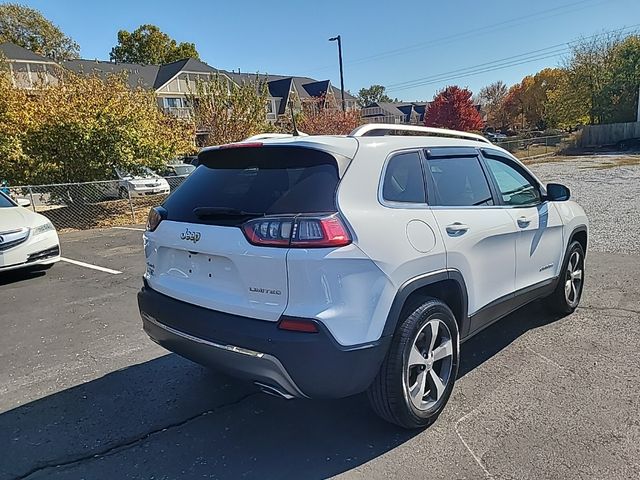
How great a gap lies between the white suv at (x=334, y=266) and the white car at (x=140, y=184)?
441 inches

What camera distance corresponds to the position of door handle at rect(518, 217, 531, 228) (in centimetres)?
355

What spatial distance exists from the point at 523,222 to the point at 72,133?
12.2 meters

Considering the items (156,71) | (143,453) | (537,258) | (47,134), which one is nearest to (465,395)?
(537,258)

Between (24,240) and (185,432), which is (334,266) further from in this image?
(24,240)

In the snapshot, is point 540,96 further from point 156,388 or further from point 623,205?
point 156,388

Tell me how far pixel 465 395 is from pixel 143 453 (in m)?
2.06

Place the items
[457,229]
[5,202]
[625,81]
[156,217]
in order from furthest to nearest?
[625,81] < [5,202] < [156,217] < [457,229]

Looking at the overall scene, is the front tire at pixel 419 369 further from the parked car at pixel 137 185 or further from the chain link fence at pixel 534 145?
the chain link fence at pixel 534 145

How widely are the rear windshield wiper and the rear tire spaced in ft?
10.4

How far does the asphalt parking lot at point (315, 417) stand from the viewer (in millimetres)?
2463

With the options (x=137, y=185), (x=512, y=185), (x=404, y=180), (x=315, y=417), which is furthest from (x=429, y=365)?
(x=137, y=185)

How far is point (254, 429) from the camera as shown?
282cm

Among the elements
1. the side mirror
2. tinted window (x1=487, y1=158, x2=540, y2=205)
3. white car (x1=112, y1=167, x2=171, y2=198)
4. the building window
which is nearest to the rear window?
tinted window (x1=487, y1=158, x2=540, y2=205)

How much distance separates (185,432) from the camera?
2.81 meters
